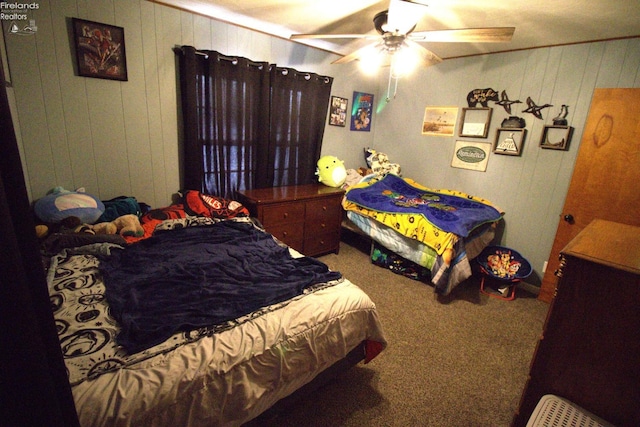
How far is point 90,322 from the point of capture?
1.20 m

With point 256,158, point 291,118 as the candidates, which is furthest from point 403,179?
point 256,158

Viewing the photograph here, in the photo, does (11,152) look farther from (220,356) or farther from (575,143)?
(575,143)

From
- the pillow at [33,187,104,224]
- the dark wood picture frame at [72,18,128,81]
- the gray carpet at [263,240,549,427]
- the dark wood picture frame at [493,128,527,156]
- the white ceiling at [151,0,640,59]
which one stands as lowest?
the gray carpet at [263,240,549,427]

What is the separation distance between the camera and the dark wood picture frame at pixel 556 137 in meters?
2.67

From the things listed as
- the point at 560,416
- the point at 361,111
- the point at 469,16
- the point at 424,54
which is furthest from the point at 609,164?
the point at 361,111

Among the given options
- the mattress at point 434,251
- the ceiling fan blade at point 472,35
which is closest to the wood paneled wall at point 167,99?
the mattress at point 434,251

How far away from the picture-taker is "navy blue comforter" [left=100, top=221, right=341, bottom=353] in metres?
1.23

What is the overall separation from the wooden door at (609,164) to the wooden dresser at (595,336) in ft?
4.06

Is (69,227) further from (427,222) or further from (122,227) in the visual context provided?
(427,222)

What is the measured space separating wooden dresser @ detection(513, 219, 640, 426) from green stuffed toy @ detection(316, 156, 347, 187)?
249cm

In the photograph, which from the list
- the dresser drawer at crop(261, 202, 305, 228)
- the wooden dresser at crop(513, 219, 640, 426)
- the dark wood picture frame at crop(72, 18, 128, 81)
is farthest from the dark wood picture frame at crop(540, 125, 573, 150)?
the dark wood picture frame at crop(72, 18, 128, 81)

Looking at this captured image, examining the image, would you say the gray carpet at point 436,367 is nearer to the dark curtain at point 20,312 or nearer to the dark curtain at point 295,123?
the dark curtain at point 20,312

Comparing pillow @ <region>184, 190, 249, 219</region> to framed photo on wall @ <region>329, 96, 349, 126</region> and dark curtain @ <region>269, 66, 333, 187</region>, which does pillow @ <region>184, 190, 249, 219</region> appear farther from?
framed photo on wall @ <region>329, 96, 349, 126</region>

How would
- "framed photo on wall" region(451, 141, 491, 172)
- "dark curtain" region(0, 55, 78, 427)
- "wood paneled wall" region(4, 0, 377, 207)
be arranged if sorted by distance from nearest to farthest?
"dark curtain" region(0, 55, 78, 427) → "wood paneled wall" region(4, 0, 377, 207) → "framed photo on wall" region(451, 141, 491, 172)
